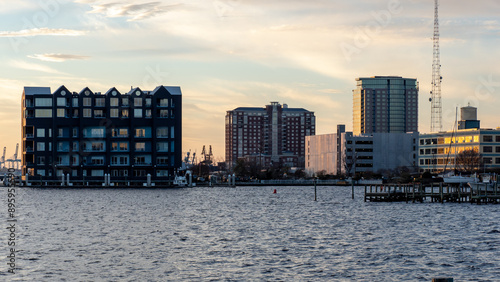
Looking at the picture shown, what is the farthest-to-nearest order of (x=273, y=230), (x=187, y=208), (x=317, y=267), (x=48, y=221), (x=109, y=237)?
(x=187, y=208)
(x=48, y=221)
(x=273, y=230)
(x=109, y=237)
(x=317, y=267)

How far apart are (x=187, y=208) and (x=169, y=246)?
201 ft

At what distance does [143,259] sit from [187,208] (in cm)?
7059

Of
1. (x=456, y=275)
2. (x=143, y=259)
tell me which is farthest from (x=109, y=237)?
(x=456, y=275)

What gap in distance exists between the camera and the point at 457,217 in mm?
103312

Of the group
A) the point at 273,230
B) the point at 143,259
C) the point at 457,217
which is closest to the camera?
the point at 143,259

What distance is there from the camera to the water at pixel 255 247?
51.6 metres

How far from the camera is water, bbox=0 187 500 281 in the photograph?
51594 millimetres

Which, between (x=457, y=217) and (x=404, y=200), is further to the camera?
(x=404, y=200)

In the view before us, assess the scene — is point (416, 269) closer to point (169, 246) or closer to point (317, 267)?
point (317, 267)

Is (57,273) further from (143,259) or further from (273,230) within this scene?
(273,230)

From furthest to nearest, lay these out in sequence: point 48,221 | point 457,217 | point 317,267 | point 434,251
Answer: point 457,217 → point 48,221 → point 434,251 → point 317,267

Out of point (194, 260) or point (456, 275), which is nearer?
point (456, 275)

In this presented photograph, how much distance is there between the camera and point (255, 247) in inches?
2606

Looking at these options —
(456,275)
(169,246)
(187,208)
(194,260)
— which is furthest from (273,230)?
(187,208)
